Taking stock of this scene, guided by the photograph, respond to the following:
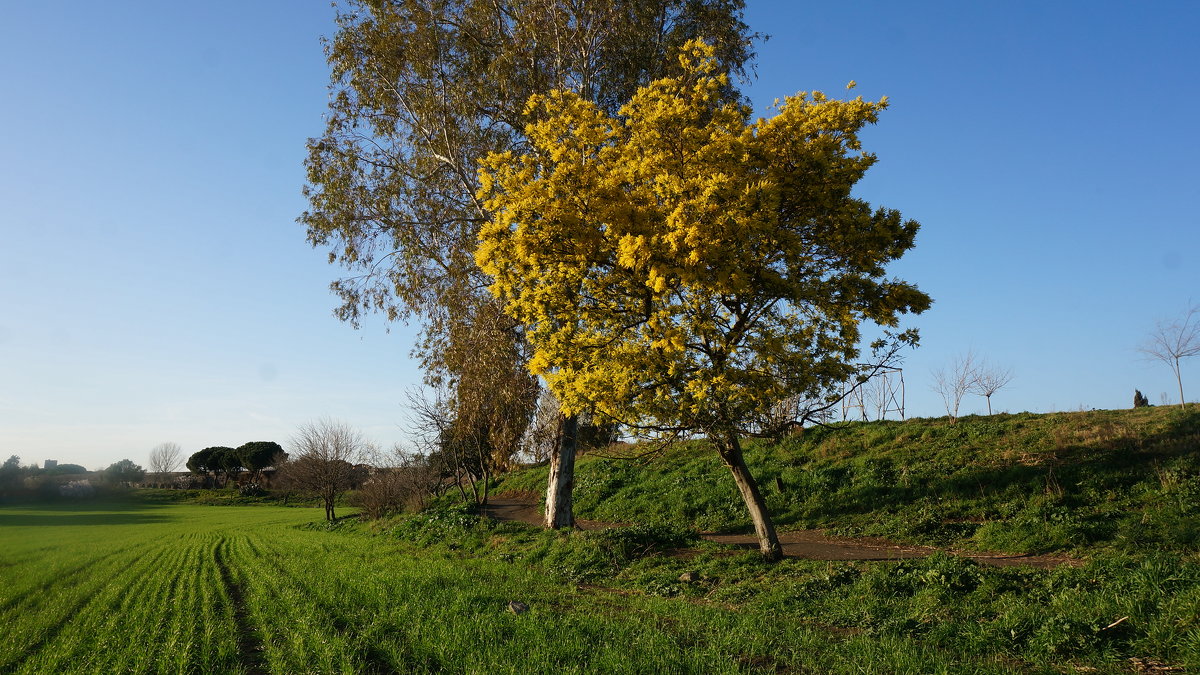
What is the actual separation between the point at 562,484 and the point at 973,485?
10.5m

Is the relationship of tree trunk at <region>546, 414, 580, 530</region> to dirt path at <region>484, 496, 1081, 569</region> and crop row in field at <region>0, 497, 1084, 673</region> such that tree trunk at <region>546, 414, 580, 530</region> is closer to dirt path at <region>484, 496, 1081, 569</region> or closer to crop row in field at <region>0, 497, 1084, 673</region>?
crop row in field at <region>0, 497, 1084, 673</region>

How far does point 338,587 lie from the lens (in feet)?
33.8

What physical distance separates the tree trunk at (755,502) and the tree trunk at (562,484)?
568 centimetres

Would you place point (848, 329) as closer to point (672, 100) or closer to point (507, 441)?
point (672, 100)

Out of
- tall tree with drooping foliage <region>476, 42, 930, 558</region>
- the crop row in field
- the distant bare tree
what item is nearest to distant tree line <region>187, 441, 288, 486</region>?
the distant bare tree

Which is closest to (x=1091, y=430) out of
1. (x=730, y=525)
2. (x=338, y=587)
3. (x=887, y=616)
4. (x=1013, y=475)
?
(x=1013, y=475)

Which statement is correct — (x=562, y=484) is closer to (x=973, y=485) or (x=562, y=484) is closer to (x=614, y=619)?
(x=614, y=619)

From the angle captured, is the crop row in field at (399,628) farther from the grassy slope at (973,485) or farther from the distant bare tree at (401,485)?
the distant bare tree at (401,485)

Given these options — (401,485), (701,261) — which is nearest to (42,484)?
(401,485)

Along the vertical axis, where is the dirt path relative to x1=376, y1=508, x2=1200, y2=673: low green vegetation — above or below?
below

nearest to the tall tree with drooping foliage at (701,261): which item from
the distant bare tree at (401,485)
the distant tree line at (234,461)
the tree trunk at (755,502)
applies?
the tree trunk at (755,502)

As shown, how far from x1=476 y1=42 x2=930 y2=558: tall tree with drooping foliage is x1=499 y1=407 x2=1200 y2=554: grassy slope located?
3585mm

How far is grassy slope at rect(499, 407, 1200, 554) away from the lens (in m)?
12.1

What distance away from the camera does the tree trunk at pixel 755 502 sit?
11.7m
